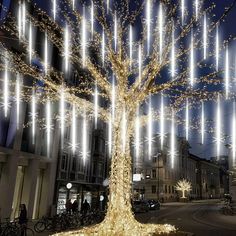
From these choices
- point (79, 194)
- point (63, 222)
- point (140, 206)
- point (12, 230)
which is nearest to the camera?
point (12, 230)

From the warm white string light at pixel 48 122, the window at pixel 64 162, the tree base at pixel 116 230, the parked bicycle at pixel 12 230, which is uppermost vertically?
the warm white string light at pixel 48 122

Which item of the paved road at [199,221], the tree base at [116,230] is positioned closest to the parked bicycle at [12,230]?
the tree base at [116,230]

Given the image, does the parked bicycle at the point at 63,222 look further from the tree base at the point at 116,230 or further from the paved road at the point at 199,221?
the tree base at the point at 116,230

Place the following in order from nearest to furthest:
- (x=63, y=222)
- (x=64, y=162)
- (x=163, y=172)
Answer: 1. (x=63, y=222)
2. (x=64, y=162)
3. (x=163, y=172)

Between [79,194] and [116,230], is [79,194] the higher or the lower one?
the higher one

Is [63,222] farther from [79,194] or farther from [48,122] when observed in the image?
[79,194]

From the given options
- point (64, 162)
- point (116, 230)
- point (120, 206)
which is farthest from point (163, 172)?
point (116, 230)

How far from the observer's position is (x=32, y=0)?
24188 mm

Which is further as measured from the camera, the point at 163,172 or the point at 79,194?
the point at 163,172

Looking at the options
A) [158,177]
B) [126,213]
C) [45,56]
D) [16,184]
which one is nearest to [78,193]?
[16,184]

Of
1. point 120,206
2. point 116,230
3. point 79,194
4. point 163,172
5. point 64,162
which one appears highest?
point 163,172

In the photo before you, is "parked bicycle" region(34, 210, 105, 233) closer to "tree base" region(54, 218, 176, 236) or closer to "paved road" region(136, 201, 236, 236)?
"paved road" region(136, 201, 236, 236)

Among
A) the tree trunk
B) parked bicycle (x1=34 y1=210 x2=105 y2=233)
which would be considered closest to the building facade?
parked bicycle (x1=34 y1=210 x2=105 y2=233)

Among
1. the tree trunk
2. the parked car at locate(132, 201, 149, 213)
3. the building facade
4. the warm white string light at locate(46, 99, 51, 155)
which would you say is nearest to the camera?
the tree trunk
